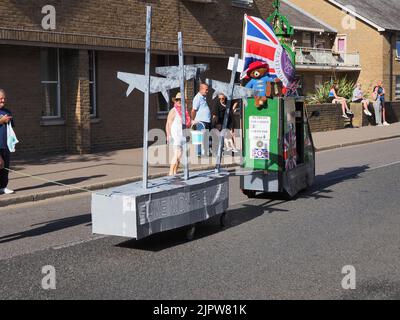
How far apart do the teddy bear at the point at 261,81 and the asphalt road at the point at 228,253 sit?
1.76m

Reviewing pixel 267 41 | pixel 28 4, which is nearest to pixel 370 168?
pixel 267 41

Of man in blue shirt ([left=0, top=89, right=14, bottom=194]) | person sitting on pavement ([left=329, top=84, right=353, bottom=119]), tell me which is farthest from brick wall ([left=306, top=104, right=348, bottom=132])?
man in blue shirt ([left=0, top=89, right=14, bottom=194])

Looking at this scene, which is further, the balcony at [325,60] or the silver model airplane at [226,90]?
the balcony at [325,60]

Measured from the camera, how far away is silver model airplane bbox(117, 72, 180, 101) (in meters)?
7.59

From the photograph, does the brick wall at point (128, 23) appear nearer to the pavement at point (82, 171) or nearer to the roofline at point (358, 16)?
the pavement at point (82, 171)

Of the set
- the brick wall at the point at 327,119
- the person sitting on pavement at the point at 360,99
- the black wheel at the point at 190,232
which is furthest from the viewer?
the person sitting on pavement at the point at 360,99

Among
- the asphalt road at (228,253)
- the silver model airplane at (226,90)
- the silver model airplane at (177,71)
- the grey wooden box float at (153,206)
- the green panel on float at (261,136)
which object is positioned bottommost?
the asphalt road at (228,253)

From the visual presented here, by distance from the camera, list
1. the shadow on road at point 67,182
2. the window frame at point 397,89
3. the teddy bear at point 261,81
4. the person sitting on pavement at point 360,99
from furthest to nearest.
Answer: the window frame at point 397,89, the person sitting on pavement at point 360,99, the shadow on road at point 67,182, the teddy bear at point 261,81

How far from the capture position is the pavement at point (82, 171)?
11.5m

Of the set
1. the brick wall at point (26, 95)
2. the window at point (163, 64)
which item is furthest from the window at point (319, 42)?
the brick wall at point (26, 95)

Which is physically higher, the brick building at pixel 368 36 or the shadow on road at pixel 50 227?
the brick building at pixel 368 36

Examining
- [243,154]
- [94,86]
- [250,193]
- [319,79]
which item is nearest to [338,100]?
[94,86]
